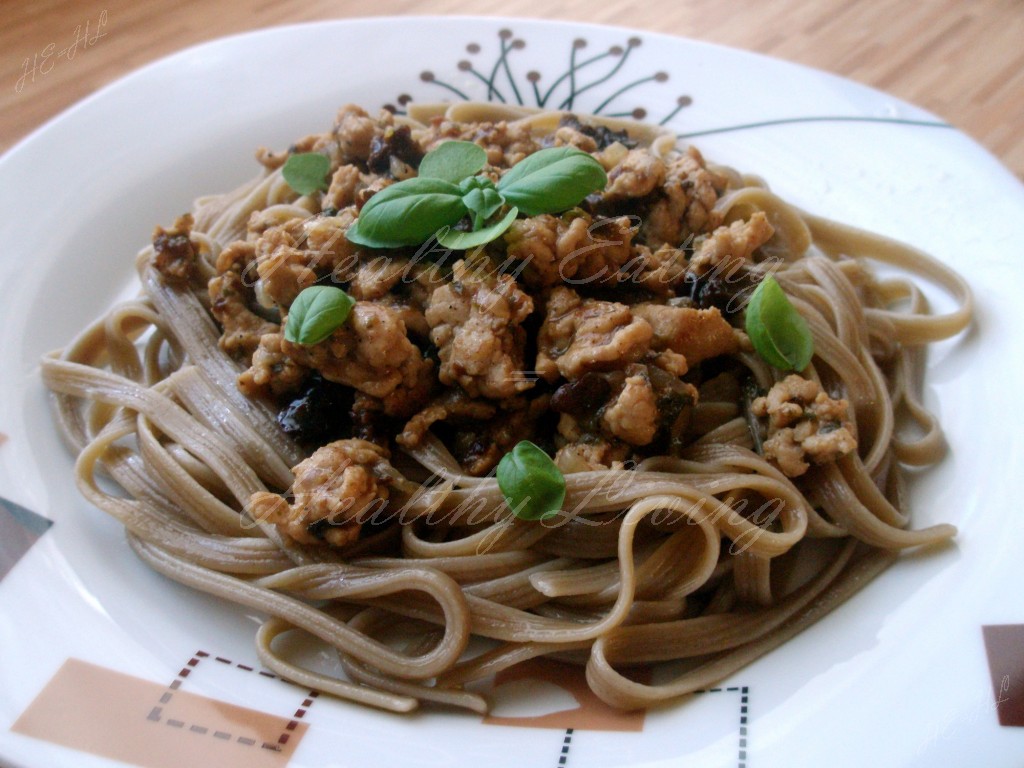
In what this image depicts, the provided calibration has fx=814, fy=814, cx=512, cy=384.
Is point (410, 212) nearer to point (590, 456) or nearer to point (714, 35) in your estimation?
point (590, 456)

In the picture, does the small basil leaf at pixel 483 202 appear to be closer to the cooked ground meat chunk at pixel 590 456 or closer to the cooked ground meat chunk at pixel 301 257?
the cooked ground meat chunk at pixel 301 257

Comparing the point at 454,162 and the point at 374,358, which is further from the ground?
the point at 454,162

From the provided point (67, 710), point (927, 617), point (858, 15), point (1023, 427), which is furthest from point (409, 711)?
point (858, 15)

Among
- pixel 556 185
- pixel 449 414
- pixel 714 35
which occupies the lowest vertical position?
pixel 449 414

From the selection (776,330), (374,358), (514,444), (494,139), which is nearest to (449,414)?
(514,444)

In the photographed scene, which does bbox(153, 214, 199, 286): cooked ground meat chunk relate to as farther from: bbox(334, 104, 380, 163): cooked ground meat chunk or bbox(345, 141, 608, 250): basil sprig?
bbox(345, 141, 608, 250): basil sprig

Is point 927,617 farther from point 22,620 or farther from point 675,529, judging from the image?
point 22,620
